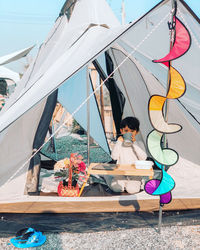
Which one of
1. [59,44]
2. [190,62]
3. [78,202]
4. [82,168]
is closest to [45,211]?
[78,202]

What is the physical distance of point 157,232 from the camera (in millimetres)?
3107

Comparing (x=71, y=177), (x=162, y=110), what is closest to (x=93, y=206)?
(x=71, y=177)

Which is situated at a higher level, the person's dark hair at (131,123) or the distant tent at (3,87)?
the distant tent at (3,87)

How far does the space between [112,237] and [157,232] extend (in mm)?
488

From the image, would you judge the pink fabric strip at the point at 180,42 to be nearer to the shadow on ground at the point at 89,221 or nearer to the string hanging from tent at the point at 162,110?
the string hanging from tent at the point at 162,110

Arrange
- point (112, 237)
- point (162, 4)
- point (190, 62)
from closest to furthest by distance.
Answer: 1. point (162, 4)
2. point (112, 237)
3. point (190, 62)

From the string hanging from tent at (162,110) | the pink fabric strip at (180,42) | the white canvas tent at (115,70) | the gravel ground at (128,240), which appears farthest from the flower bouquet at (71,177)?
the pink fabric strip at (180,42)

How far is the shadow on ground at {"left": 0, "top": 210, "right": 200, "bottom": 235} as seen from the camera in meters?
3.14

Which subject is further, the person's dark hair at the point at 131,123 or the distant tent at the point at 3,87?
the distant tent at the point at 3,87

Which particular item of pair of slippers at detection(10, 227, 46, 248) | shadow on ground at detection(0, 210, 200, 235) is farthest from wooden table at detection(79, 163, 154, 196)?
pair of slippers at detection(10, 227, 46, 248)

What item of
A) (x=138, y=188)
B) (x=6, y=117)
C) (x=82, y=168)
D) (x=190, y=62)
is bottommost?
(x=138, y=188)

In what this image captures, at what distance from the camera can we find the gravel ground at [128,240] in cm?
285

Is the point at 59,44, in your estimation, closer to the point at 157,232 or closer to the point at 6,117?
the point at 6,117

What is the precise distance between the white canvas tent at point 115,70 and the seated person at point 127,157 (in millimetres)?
191
